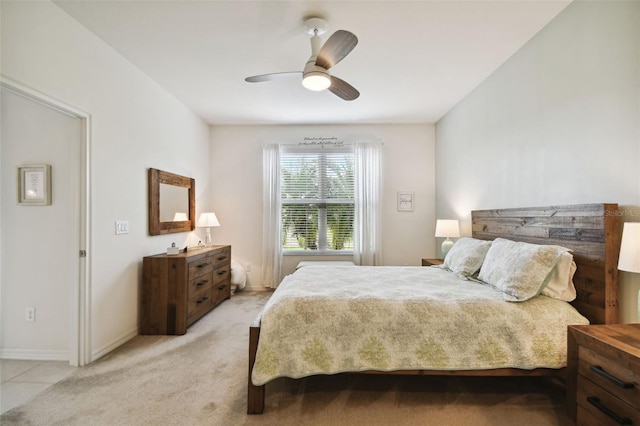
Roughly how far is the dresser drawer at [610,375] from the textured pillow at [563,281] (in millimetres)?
501

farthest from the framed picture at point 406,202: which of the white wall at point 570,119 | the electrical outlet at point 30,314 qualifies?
the electrical outlet at point 30,314

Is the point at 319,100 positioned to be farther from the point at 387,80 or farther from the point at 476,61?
the point at 476,61

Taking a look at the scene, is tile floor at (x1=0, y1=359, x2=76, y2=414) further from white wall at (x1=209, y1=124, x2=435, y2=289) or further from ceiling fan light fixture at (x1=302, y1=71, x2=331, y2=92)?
ceiling fan light fixture at (x1=302, y1=71, x2=331, y2=92)

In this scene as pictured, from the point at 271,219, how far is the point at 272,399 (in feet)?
10.00

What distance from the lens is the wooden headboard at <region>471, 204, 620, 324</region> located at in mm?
1778

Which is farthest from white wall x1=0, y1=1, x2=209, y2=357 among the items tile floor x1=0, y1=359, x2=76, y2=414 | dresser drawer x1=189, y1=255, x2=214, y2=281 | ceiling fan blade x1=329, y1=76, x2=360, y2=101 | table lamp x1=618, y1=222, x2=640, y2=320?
table lamp x1=618, y1=222, x2=640, y2=320

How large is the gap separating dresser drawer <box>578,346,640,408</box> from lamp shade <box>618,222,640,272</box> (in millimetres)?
449

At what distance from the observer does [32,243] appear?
100 inches

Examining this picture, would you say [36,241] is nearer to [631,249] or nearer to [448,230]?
[631,249]

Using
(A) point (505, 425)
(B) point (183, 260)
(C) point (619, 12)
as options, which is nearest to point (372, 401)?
(A) point (505, 425)

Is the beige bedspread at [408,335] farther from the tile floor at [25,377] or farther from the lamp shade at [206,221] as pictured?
the lamp shade at [206,221]

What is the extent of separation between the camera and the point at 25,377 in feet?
7.28

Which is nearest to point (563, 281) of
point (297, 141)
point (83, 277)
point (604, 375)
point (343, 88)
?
point (604, 375)

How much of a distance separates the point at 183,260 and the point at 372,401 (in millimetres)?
2200
